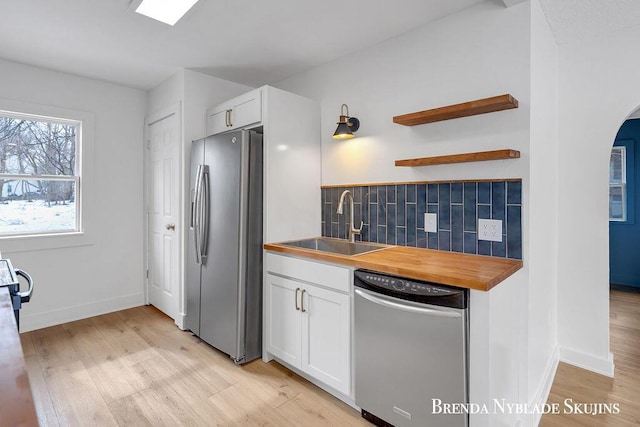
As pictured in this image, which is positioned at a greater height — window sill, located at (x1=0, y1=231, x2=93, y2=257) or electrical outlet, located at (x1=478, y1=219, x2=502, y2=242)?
electrical outlet, located at (x1=478, y1=219, x2=502, y2=242)

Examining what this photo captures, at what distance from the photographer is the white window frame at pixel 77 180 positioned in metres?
3.02

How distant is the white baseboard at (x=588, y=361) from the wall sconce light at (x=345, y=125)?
2329 millimetres

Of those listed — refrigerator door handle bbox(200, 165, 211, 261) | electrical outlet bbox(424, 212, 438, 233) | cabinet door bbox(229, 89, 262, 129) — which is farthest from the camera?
refrigerator door handle bbox(200, 165, 211, 261)

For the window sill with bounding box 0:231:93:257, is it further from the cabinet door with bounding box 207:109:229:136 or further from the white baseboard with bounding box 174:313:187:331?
the cabinet door with bounding box 207:109:229:136

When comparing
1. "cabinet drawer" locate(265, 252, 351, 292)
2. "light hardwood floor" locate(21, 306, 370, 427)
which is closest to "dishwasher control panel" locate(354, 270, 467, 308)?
"cabinet drawer" locate(265, 252, 351, 292)

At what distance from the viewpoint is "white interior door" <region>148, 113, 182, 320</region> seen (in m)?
3.21

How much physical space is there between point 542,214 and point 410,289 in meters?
1.15

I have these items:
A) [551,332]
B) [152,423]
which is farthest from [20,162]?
[551,332]

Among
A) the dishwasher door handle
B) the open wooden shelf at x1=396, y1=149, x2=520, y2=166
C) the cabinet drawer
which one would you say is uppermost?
the open wooden shelf at x1=396, y1=149, x2=520, y2=166

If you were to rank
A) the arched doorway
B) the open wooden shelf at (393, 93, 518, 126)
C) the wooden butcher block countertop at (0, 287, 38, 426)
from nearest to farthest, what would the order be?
the wooden butcher block countertop at (0, 287, 38, 426)
the open wooden shelf at (393, 93, 518, 126)
the arched doorway

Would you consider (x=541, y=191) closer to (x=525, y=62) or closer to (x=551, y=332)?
(x=525, y=62)

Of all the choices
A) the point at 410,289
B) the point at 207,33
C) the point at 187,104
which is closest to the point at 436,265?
the point at 410,289

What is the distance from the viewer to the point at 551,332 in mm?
2408

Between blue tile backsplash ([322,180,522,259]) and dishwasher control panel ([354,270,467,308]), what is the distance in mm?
665
